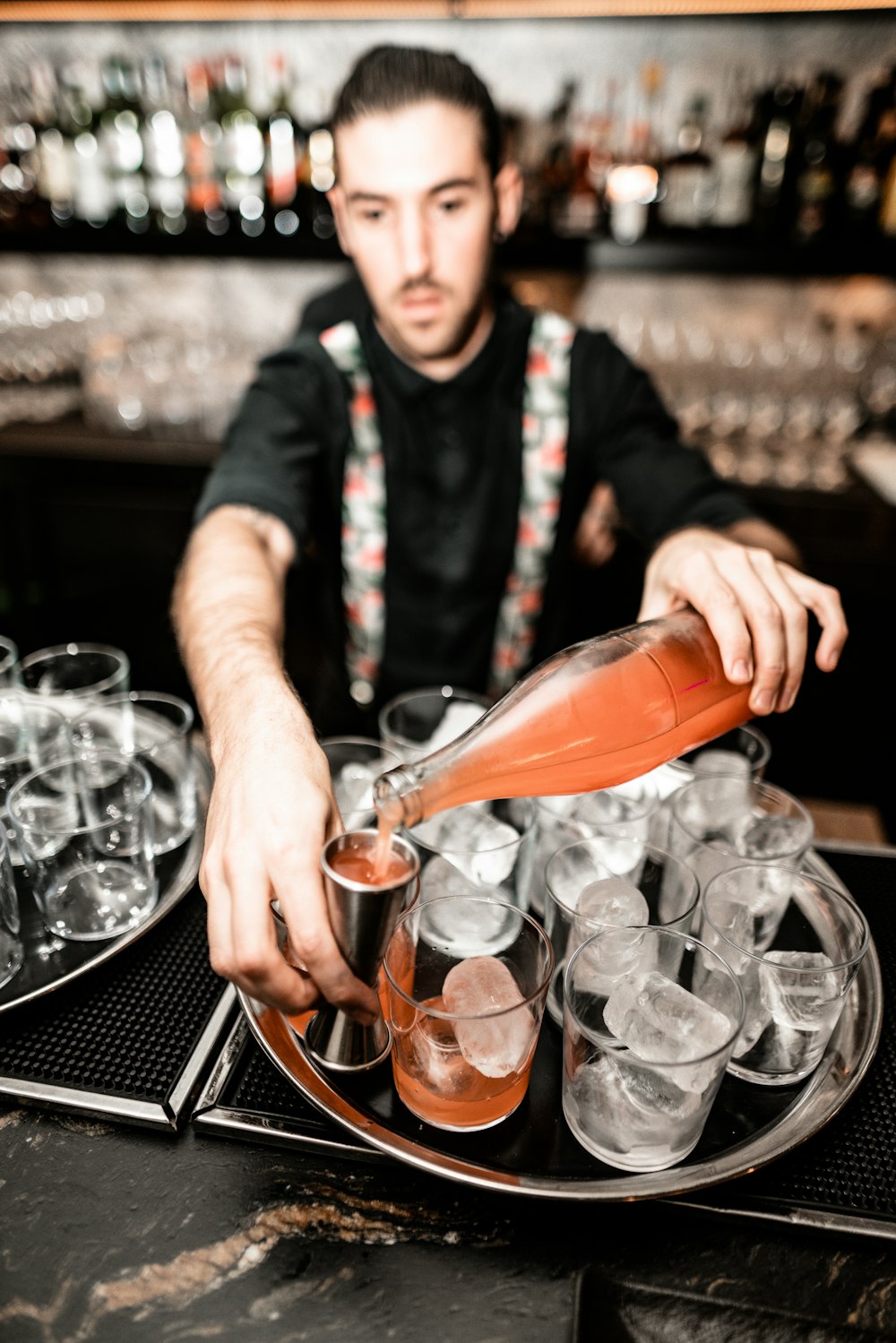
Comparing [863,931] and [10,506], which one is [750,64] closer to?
[10,506]

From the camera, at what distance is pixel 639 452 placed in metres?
1.84

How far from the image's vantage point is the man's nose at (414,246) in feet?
5.20

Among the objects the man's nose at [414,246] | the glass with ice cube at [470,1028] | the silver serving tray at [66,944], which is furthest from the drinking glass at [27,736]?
the man's nose at [414,246]

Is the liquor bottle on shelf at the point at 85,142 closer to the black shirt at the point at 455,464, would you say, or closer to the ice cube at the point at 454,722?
the black shirt at the point at 455,464

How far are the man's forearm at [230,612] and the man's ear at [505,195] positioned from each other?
756 mm

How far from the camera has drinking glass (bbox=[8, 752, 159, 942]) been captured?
0.94 m

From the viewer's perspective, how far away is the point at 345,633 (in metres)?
2.16

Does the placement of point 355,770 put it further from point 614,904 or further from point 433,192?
point 433,192

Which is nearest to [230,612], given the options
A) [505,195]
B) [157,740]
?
[157,740]

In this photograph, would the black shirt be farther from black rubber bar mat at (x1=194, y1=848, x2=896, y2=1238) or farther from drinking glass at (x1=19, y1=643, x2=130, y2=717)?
black rubber bar mat at (x1=194, y1=848, x2=896, y2=1238)

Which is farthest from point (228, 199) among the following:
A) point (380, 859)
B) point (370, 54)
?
point (380, 859)

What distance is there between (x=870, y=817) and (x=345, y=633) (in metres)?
1.22

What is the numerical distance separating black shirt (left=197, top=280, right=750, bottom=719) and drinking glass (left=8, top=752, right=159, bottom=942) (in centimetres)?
73

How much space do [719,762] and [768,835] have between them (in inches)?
7.0
